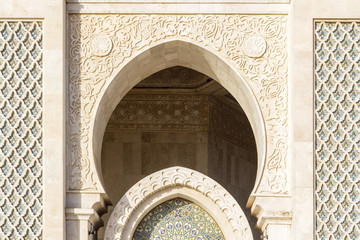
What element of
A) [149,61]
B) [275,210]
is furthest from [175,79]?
[275,210]

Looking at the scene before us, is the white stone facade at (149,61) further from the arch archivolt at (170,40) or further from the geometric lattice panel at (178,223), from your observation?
the geometric lattice panel at (178,223)

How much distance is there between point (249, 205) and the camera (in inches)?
369

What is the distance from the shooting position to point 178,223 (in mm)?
9602

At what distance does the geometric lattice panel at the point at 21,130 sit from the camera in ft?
29.6

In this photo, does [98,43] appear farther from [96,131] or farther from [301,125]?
[301,125]

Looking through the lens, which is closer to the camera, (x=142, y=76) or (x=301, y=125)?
(x=301, y=125)

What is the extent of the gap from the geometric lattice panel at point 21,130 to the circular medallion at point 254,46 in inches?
68.5

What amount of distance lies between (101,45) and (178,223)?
1.67 m

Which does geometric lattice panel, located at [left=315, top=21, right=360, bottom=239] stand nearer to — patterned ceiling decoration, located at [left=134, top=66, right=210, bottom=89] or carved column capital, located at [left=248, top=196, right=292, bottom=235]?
carved column capital, located at [left=248, top=196, right=292, bottom=235]

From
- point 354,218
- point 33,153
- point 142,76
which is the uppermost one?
point 142,76

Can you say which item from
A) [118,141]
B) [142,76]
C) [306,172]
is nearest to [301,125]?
[306,172]

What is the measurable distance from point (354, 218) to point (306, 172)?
54 cm

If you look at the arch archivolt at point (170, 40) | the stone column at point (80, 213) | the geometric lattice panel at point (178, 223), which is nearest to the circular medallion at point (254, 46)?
the arch archivolt at point (170, 40)

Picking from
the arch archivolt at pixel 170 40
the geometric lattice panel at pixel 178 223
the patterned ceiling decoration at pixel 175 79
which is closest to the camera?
the arch archivolt at pixel 170 40
